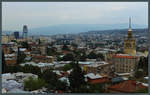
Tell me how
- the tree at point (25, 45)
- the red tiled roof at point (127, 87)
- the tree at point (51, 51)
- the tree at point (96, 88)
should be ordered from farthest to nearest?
the tree at point (51, 51) → the tree at point (25, 45) → the tree at point (96, 88) → the red tiled roof at point (127, 87)

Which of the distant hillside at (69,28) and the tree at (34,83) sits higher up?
the distant hillside at (69,28)

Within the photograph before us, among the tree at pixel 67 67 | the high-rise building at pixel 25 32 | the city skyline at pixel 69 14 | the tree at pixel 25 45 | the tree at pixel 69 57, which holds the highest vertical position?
the city skyline at pixel 69 14

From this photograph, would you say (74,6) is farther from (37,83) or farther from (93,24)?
(37,83)

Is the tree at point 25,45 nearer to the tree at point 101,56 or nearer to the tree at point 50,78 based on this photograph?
the tree at point 50,78

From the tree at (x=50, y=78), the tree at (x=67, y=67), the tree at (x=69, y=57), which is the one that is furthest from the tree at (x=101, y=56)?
the tree at (x=50, y=78)

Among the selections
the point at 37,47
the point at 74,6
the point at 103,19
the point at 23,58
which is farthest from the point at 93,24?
the point at 23,58

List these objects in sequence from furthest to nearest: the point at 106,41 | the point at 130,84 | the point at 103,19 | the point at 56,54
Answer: the point at 103,19 < the point at 56,54 < the point at 106,41 < the point at 130,84

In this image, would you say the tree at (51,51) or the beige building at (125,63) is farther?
the tree at (51,51)
